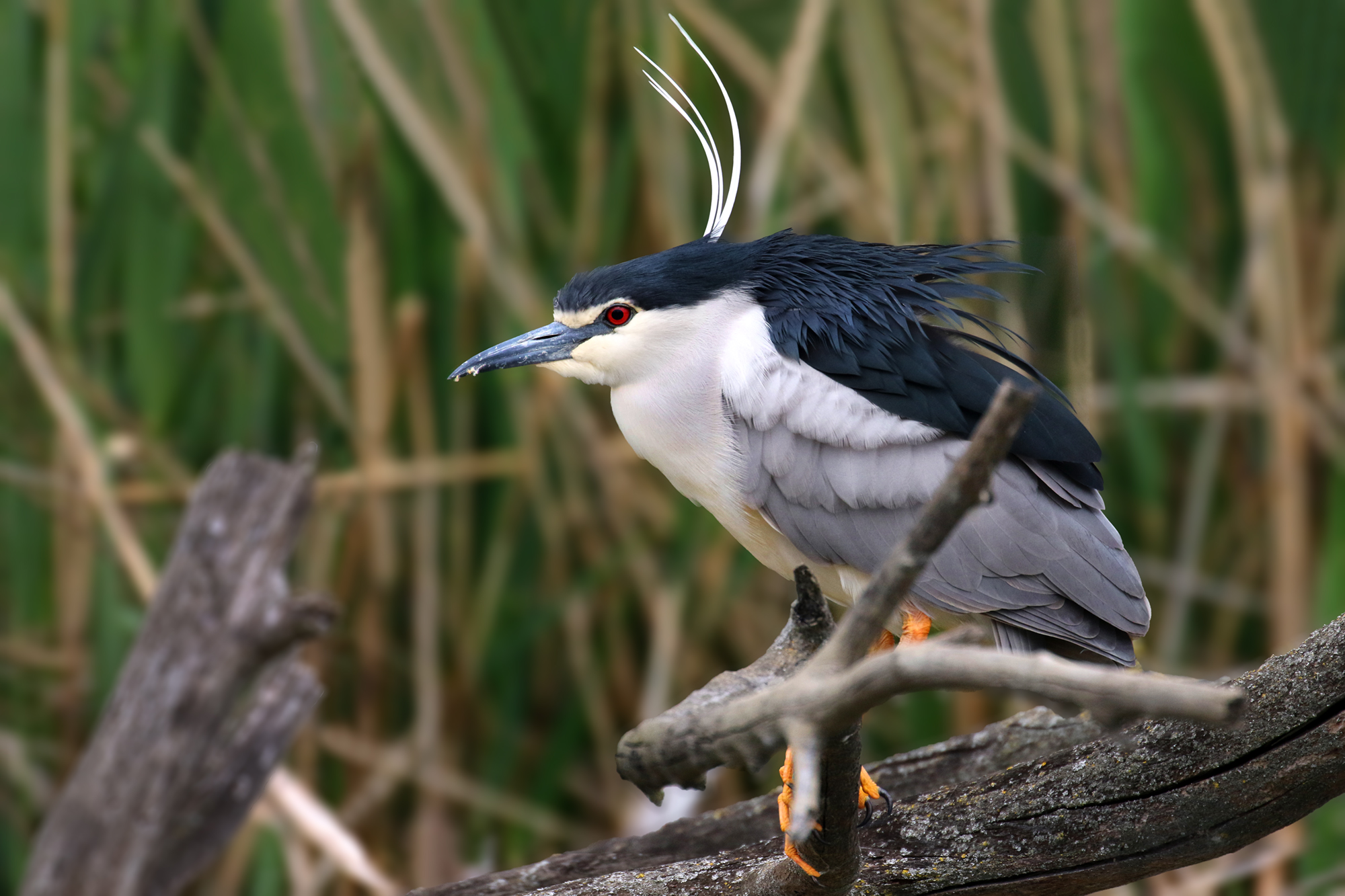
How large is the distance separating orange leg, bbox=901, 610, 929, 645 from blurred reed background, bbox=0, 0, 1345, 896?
35.2 inches

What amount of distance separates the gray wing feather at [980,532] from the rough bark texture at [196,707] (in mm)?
759

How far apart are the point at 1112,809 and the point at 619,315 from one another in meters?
0.75

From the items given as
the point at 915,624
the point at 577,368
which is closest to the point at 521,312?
the point at 577,368

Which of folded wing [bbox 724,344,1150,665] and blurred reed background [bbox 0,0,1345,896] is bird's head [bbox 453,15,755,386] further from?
blurred reed background [bbox 0,0,1345,896]

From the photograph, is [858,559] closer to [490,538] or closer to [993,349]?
[993,349]

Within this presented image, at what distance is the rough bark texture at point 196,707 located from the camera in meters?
1.79

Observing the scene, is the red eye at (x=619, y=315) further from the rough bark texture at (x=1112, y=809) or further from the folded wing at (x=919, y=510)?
the rough bark texture at (x=1112, y=809)

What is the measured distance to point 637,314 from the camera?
4.76 feet

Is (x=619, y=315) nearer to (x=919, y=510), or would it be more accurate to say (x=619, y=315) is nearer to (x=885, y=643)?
(x=919, y=510)

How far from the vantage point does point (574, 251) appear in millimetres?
2396

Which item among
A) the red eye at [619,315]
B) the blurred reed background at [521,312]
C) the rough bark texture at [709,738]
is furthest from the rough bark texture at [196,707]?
the rough bark texture at [709,738]

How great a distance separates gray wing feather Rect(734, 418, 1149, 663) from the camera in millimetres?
1306

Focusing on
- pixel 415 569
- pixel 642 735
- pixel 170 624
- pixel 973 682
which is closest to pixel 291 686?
pixel 170 624

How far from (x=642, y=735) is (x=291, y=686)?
4.26ft
